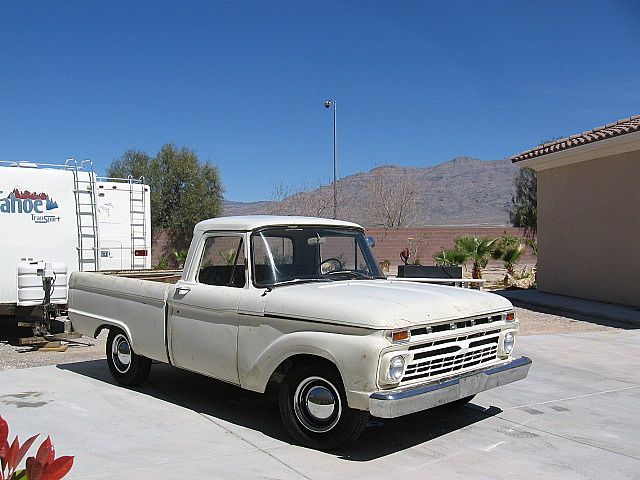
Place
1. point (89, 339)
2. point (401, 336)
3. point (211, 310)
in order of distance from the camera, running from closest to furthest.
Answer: point (401, 336) < point (211, 310) < point (89, 339)

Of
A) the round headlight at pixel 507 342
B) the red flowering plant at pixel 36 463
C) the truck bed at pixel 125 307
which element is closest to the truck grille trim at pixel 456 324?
the round headlight at pixel 507 342

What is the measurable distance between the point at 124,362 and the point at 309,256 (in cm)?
270

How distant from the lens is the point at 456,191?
471 ft

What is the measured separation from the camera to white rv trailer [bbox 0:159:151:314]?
10.6m

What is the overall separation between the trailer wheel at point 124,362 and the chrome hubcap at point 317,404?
265 cm

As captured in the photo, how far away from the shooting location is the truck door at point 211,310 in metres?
6.15

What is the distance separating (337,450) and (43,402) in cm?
334

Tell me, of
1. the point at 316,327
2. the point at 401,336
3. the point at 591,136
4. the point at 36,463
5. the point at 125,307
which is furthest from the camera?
the point at 591,136

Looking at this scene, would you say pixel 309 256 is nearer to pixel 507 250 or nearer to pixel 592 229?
pixel 592 229

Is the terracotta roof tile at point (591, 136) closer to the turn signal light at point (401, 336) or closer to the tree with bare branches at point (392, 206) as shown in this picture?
the turn signal light at point (401, 336)

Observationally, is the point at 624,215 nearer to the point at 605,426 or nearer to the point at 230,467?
the point at 605,426

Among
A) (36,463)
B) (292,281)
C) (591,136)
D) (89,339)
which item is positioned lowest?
(89,339)

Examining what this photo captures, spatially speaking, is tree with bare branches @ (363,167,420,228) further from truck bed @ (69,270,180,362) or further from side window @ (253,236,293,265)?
side window @ (253,236,293,265)

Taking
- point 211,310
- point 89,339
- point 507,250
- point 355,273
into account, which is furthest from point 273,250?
point 507,250
